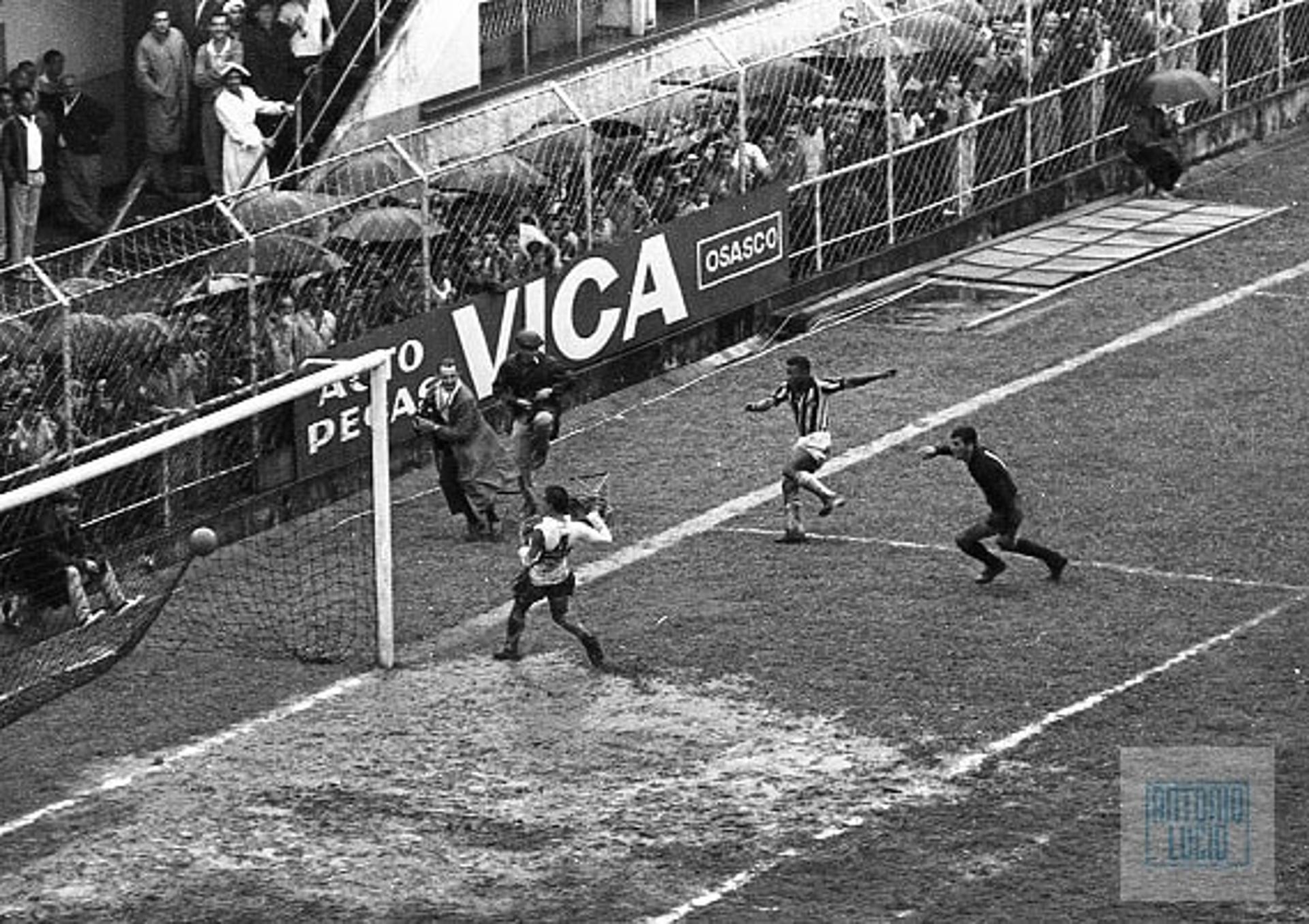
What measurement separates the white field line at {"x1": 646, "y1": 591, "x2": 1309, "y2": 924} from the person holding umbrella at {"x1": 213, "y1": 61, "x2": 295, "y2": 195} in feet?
35.8

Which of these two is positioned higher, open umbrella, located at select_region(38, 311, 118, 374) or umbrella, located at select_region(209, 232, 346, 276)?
umbrella, located at select_region(209, 232, 346, 276)

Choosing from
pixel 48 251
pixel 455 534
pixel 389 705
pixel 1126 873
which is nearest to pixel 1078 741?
pixel 1126 873

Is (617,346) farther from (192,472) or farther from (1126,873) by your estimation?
(1126,873)

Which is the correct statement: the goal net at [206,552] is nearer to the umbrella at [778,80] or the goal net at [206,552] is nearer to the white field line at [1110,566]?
the white field line at [1110,566]

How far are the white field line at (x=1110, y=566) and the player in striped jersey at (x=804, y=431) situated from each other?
0.29 meters

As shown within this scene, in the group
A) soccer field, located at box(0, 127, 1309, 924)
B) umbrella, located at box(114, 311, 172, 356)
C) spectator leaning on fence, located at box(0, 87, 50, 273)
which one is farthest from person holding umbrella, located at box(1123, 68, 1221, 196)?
umbrella, located at box(114, 311, 172, 356)

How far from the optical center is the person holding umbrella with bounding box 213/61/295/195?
3102 centimetres

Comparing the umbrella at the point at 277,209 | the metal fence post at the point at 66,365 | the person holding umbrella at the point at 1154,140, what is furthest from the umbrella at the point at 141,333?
the person holding umbrella at the point at 1154,140

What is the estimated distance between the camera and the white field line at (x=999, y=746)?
19844 millimetres

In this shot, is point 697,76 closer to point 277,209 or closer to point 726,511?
point 277,209

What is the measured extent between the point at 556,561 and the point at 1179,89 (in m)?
13.0

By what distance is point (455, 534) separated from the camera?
2716 centimetres

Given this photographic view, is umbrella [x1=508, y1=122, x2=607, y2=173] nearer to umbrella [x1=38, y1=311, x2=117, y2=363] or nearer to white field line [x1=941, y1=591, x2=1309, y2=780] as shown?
umbrella [x1=38, y1=311, x2=117, y2=363]

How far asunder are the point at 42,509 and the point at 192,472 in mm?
2599
